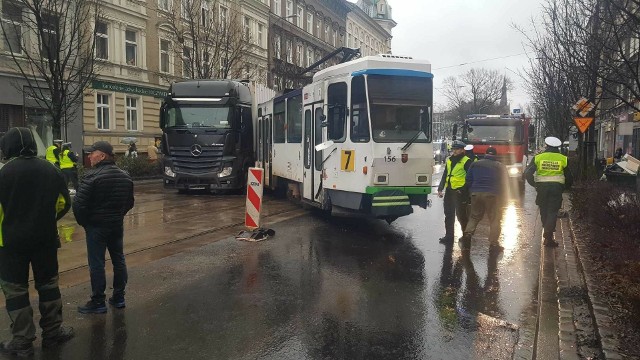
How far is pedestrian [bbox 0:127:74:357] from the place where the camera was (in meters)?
4.53

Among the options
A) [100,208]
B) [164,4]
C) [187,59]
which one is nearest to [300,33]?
[164,4]

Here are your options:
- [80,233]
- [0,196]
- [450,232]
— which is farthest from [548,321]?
[80,233]

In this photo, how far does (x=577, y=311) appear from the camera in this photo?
580 cm

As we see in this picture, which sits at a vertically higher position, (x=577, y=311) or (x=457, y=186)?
(x=457, y=186)

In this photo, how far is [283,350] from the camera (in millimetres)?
4703

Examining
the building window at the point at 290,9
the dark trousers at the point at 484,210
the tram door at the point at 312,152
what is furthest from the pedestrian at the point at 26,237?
the building window at the point at 290,9

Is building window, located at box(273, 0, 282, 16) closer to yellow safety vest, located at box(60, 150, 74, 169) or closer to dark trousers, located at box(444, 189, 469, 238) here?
yellow safety vest, located at box(60, 150, 74, 169)

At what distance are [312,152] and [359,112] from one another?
240 centimetres

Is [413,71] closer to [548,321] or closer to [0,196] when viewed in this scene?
[548,321]

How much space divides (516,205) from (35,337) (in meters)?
14.5

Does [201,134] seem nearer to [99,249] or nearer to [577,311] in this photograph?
[99,249]

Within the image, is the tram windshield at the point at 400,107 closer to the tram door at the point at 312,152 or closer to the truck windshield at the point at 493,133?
the tram door at the point at 312,152

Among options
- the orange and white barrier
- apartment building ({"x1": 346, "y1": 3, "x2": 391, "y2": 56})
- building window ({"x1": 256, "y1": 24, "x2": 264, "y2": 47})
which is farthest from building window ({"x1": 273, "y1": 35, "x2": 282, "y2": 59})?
the orange and white barrier

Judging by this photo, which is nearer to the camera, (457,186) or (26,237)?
(26,237)
